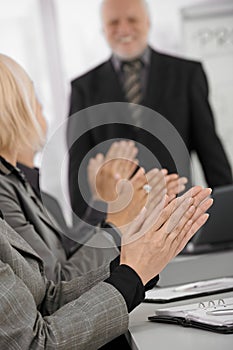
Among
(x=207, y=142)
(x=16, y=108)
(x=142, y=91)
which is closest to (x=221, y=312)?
(x=16, y=108)

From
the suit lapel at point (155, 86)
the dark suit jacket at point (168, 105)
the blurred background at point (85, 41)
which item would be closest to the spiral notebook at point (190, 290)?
the dark suit jacket at point (168, 105)

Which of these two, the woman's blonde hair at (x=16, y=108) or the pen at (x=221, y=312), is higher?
the woman's blonde hair at (x=16, y=108)

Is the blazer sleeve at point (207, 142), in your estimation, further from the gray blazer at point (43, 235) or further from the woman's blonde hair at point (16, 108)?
the woman's blonde hair at point (16, 108)

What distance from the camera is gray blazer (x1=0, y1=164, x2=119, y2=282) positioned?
1559 mm

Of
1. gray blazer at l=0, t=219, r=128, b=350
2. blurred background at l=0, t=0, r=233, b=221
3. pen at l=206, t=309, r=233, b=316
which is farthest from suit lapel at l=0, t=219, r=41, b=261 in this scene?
blurred background at l=0, t=0, r=233, b=221

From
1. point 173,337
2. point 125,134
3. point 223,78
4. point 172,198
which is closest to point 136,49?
point 125,134

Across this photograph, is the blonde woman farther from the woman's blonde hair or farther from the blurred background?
the blurred background

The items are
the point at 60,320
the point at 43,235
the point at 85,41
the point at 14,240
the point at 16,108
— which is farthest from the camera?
the point at 85,41

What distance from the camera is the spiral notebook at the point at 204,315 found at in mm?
1237

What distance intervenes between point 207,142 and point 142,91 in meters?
0.42

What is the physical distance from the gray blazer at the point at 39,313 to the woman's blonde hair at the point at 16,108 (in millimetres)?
327

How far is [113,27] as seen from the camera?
314cm

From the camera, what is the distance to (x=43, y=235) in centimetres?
167

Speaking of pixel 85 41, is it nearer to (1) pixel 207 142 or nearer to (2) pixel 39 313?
(1) pixel 207 142
